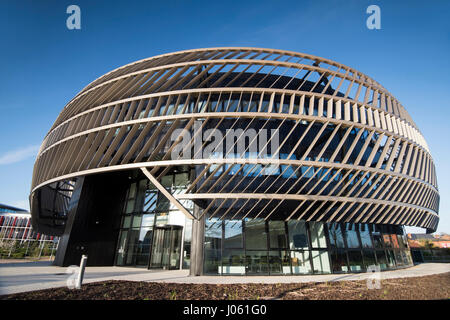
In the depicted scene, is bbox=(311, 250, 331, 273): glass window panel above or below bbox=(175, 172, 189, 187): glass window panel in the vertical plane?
below

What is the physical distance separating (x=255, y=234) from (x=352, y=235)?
7320 mm

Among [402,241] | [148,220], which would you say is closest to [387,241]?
[402,241]

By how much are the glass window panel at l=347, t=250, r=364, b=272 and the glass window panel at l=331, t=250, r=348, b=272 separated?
425 millimetres

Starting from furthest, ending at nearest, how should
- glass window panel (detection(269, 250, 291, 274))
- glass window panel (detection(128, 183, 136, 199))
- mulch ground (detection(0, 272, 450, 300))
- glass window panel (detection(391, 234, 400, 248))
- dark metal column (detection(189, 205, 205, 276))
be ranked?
1. glass window panel (detection(128, 183, 136, 199))
2. glass window panel (detection(391, 234, 400, 248))
3. glass window panel (detection(269, 250, 291, 274))
4. dark metal column (detection(189, 205, 205, 276))
5. mulch ground (detection(0, 272, 450, 300))

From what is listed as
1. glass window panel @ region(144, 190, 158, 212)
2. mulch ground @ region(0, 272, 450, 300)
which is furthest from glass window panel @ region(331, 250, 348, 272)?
glass window panel @ region(144, 190, 158, 212)

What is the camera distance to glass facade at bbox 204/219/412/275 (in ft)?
44.7

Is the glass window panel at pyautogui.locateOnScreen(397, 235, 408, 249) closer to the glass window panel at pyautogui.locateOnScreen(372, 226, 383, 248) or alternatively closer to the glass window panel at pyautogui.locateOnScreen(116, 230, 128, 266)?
the glass window panel at pyautogui.locateOnScreen(372, 226, 383, 248)

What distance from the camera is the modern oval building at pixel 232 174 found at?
44.1 feet

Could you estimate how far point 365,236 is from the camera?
16.5 m

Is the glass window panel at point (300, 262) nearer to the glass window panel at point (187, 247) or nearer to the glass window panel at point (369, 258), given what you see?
the glass window panel at point (369, 258)

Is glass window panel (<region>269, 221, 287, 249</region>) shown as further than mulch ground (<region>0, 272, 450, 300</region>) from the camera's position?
Yes

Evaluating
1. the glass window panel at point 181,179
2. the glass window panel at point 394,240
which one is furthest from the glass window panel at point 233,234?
the glass window panel at point 394,240
